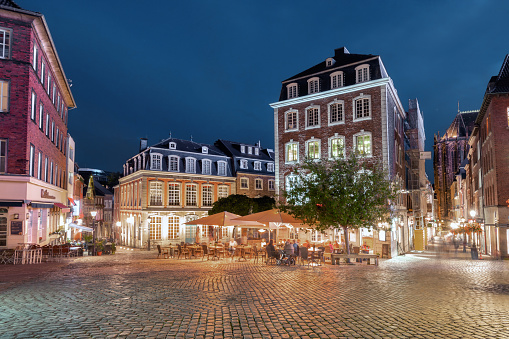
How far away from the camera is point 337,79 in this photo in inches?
1221

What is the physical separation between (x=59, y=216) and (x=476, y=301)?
110ft

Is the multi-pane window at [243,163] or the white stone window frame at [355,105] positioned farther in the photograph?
the multi-pane window at [243,163]

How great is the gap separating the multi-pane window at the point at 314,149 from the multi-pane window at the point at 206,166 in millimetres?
20429

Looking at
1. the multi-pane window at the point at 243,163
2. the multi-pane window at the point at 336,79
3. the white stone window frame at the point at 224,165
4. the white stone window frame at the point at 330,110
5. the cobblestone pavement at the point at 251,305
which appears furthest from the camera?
the multi-pane window at the point at 243,163

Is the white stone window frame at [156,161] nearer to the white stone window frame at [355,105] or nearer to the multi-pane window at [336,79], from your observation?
the multi-pane window at [336,79]

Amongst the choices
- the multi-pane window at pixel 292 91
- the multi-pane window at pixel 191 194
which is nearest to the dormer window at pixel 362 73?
the multi-pane window at pixel 292 91

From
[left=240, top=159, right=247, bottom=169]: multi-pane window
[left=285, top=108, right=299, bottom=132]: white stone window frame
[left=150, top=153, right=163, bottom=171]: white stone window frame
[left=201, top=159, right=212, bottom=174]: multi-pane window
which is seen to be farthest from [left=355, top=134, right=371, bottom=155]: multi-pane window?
[left=240, top=159, right=247, bottom=169]: multi-pane window

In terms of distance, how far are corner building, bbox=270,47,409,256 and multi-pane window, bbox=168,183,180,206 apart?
17.5 metres

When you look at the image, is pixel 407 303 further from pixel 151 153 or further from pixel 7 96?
pixel 151 153

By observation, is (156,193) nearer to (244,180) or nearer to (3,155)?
(244,180)

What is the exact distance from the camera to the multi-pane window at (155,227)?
1757 inches

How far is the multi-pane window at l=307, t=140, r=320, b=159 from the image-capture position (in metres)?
31.4

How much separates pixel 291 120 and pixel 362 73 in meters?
7.02

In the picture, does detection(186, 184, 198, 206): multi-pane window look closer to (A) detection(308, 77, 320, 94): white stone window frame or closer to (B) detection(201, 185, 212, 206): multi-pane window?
(B) detection(201, 185, 212, 206): multi-pane window
